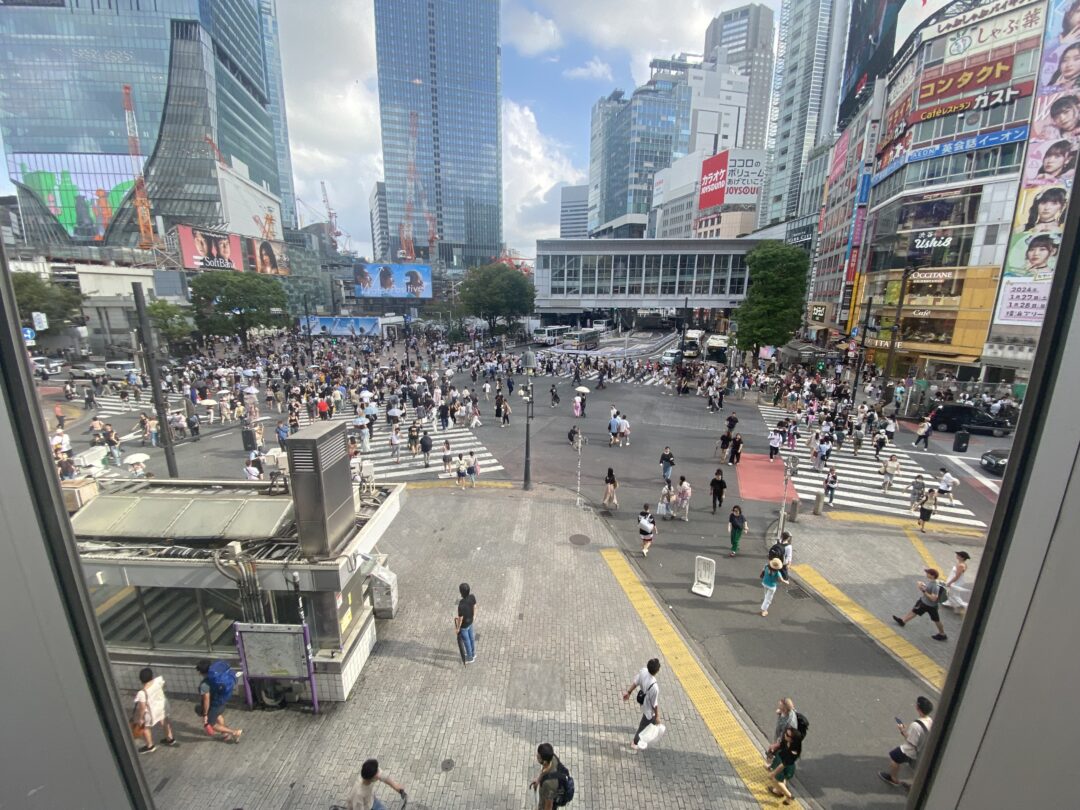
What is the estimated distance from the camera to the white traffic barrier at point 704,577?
9.90 meters

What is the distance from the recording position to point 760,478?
16922mm

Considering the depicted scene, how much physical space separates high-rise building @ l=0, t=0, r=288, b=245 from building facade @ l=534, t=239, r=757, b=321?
55948mm

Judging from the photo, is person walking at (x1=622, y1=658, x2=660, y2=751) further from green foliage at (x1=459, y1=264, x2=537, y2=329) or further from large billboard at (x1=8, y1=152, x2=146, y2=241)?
large billboard at (x1=8, y1=152, x2=146, y2=241)

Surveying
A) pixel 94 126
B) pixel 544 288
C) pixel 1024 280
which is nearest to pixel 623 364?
pixel 1024 280

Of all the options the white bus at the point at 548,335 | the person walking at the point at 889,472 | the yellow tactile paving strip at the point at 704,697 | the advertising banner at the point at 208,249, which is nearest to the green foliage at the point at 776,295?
the person walking at the point at 889,472

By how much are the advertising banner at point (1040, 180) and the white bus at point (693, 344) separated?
21410 millimetres

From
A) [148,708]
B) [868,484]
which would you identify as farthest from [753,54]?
[148,708]

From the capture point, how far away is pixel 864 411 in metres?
A: 23.0

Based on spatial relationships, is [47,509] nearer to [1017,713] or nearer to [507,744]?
[1017,713]

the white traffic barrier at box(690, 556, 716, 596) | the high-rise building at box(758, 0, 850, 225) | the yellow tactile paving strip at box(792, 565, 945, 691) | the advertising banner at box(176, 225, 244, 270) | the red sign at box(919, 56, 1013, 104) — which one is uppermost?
the high-rise building at box(758, 0, 850, 225)

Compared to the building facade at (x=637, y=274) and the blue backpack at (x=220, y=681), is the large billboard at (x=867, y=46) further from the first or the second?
the blue backpack at (x=220, y=681)

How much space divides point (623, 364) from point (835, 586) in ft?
102

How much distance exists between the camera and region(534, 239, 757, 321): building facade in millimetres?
63469

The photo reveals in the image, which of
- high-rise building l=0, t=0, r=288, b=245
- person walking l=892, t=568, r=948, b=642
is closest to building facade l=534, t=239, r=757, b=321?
high-rise building l=0, t=0, r=288, b=245
